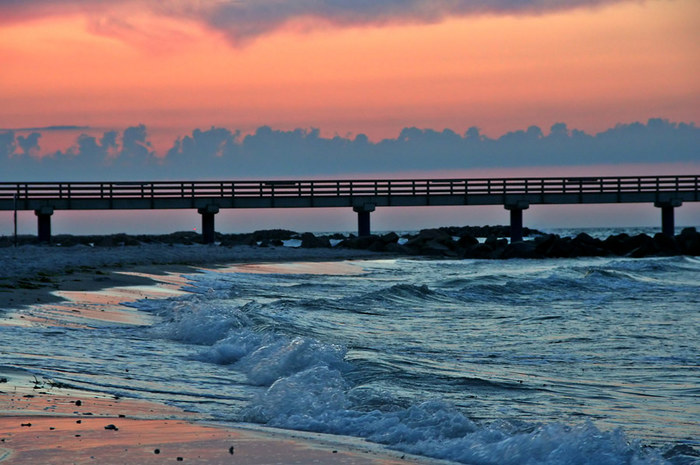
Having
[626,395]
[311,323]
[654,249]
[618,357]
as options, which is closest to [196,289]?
[311,323]

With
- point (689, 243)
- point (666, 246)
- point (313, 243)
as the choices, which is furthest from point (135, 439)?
point (689, 243)

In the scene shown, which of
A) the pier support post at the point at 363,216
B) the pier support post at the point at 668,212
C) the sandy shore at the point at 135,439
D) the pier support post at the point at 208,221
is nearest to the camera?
the sandy shore at the point at 135,439

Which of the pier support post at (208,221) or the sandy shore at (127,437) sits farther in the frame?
the pier support post at (208,221)

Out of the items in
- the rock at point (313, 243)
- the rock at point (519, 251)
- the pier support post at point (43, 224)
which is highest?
the pier support post at point (43, 224)

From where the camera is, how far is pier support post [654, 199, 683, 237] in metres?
43.8

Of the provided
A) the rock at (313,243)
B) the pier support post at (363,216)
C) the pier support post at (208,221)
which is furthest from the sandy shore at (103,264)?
the pier support post at (208,221)

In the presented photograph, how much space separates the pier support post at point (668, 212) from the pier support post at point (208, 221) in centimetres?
2159

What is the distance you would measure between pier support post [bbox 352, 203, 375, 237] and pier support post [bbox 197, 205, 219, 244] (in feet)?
21.1

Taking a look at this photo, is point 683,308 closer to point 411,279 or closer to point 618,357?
point 618,357

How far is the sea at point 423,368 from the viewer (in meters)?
6.00

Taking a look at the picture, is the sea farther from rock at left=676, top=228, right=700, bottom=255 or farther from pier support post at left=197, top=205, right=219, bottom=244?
rock at left=676, top=228, right=700, bottom=255

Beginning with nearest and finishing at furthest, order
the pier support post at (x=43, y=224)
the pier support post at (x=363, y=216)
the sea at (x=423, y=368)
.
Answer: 1. the sea at (x=423, y=368)
2. the pier support post at (x=43, y=224)
3. the pier support post at (x=363, y=216)

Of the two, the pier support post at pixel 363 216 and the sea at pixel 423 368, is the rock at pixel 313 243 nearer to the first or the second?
the pier support post at pixel 363 216

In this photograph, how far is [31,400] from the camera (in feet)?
20.9
